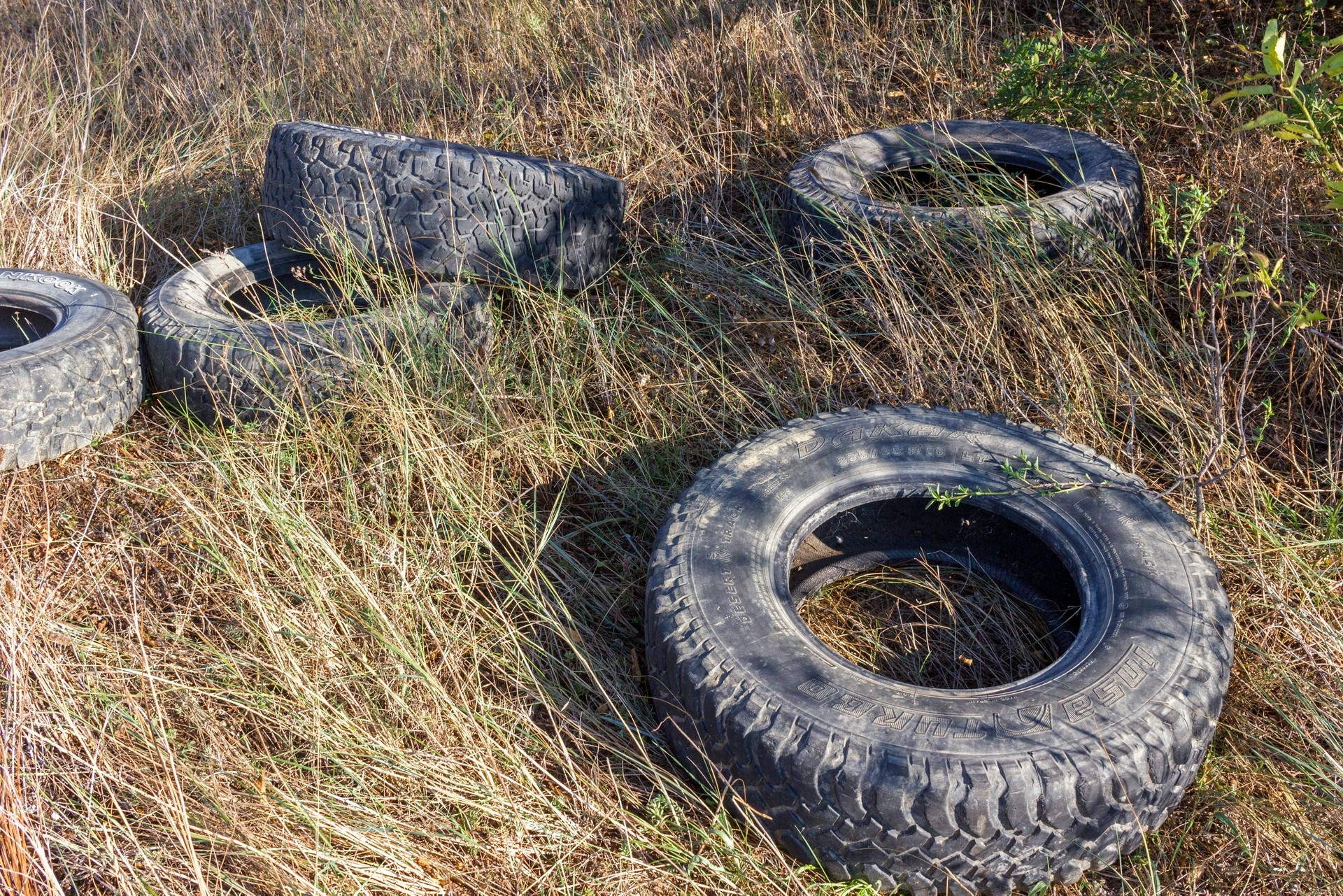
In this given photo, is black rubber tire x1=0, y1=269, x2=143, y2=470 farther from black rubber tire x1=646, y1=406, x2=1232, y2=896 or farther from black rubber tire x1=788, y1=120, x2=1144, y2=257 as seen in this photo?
black rubber tire x1=788, y1=120, x2=1144, y2=257

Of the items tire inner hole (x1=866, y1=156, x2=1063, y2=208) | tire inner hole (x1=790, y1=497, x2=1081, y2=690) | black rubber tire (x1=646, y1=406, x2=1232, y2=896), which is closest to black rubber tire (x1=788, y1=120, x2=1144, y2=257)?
tire inner hole (x1=866, y1=156, x2=1063, y2=208)

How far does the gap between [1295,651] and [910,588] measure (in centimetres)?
87

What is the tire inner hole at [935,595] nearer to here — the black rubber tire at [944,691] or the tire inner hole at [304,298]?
the black rubber tire at [944,691]

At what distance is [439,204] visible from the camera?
3285mm

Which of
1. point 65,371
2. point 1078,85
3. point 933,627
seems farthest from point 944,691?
point 1078,85

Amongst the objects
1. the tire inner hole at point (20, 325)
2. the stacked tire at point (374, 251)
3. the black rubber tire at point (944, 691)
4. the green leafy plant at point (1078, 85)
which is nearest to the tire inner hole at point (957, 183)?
the green leafy plant at point (1078, 85)

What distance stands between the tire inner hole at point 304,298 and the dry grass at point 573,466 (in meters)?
0.43

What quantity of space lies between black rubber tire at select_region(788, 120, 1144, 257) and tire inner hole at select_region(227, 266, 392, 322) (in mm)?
1535

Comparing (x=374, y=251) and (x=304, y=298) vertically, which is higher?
(x=374, y=251)

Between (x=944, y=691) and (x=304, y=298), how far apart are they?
116 inches

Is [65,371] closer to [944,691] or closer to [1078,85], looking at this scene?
[944,691]

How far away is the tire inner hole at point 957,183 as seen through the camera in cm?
337

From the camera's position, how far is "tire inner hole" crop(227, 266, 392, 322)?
327cm

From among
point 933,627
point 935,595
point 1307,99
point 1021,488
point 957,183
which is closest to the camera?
point 1021,488
